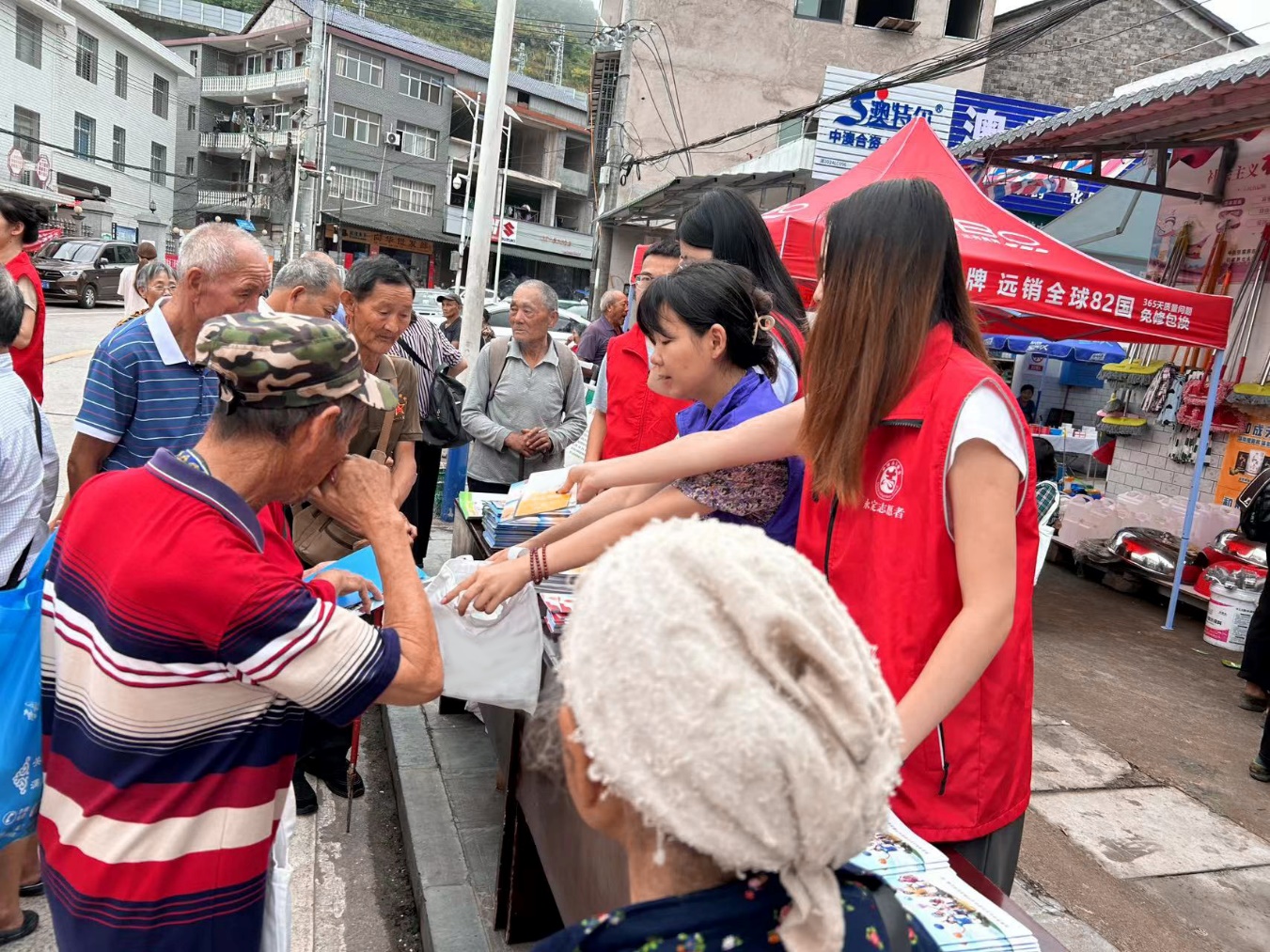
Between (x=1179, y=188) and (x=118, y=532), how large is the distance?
9272mm

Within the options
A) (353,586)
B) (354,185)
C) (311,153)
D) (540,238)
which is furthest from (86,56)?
(353,586)

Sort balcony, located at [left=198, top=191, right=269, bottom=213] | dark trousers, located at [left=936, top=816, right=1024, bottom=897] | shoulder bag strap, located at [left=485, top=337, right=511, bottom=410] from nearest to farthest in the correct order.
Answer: dark trousers, located at [left=936, top=816, right=1024, bottom=897] → shoulder bag strap, located at [left=485, top=337, right=511, bottom=410] → balcony, located at [left=198, top=191, right=269, bottom=213]

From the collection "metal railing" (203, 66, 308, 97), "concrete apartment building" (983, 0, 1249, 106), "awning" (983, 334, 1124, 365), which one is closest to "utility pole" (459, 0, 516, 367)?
"awning" (983, 334, 1124, 365)

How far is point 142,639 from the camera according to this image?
1.39m

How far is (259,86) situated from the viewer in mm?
47469

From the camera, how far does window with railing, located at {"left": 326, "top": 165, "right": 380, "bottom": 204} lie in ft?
139

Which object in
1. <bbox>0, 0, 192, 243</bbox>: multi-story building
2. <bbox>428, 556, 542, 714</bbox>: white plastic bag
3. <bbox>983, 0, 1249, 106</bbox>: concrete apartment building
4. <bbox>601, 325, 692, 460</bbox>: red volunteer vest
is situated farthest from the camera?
<bbox>0, 0, 192, 243</bbox>: multi-story building

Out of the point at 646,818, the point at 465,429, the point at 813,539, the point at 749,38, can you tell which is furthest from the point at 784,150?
the point at 646,818

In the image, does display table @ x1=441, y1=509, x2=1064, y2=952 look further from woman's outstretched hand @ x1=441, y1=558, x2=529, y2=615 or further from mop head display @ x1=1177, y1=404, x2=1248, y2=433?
mop head display @ x1=1177, y1=404, x2=1248, y2=433

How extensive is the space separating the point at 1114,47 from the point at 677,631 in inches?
896

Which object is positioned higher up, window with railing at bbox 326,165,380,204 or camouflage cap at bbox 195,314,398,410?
window with railing at bbox 326,165,380,204

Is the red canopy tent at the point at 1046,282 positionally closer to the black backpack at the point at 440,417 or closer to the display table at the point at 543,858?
the black backpack at the point at 440,417

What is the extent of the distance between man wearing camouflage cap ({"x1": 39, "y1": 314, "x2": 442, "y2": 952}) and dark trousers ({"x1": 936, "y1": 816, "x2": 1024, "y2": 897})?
0.99 m

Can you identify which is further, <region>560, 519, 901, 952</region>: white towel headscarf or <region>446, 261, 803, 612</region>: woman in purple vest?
<region>446, 261, 803, 612</region>: woman in purple vest
